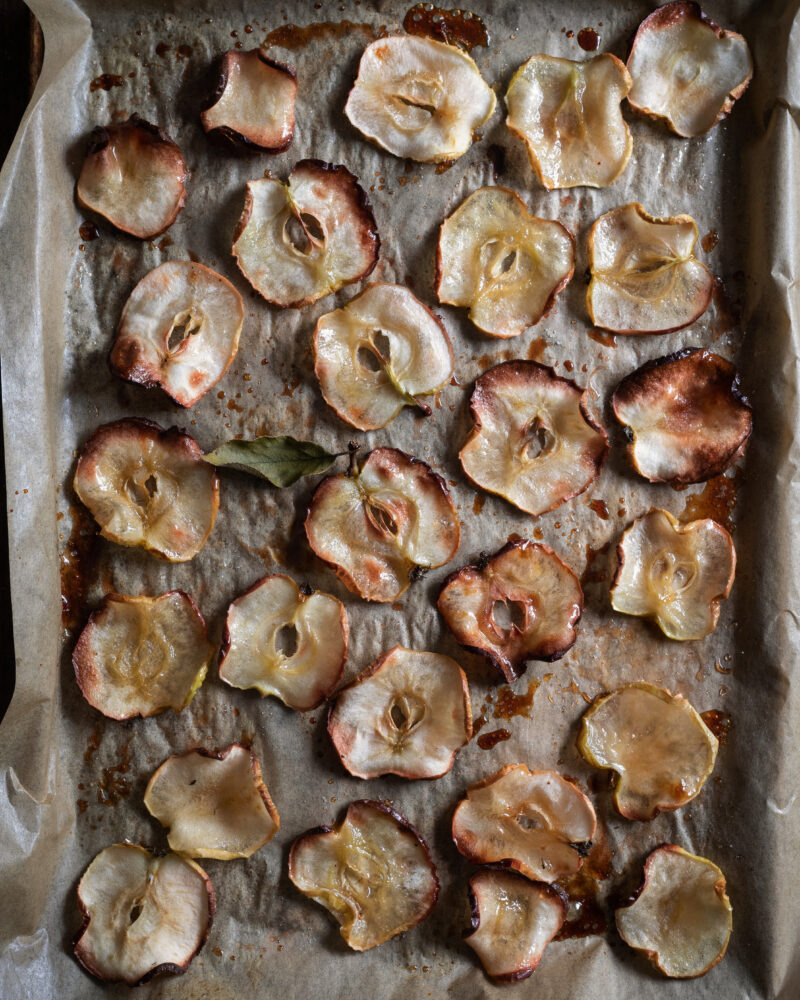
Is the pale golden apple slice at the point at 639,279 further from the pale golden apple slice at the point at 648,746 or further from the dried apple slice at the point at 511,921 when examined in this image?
the dried apple slice at the point at 511,921

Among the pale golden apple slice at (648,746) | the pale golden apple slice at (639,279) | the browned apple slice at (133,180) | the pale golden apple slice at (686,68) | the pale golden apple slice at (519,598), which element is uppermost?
the pale golden apple slice at (686,68)

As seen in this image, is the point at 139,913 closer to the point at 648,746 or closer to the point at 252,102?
the point at 648,746

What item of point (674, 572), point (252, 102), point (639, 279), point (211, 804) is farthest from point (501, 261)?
point (211, 804)

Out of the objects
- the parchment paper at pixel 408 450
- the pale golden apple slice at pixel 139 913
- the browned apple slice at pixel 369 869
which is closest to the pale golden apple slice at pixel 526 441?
the parchment paper at pixel 408 450

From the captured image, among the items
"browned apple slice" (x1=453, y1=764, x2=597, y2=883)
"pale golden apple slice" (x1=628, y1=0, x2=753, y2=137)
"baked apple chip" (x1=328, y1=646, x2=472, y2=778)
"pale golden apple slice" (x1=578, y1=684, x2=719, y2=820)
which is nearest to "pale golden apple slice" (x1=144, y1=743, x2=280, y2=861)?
"baked apple chip" (x1=328, y1=646, x2=472, y2=778)

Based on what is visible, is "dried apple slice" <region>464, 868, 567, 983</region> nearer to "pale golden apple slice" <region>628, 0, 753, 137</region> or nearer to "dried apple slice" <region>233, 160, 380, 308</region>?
"dried apple slice" <region>233, 160, 380, 308</region>

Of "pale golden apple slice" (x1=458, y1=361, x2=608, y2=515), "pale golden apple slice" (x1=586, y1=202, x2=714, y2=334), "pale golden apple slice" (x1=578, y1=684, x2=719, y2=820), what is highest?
"pale golden apple slice" (x1=586, y1=202, x2=714, y2=334)

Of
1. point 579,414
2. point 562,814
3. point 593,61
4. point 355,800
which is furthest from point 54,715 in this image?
point 593,61
